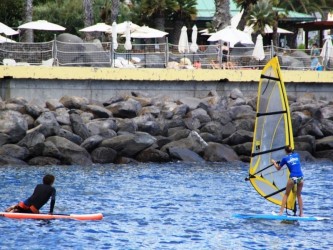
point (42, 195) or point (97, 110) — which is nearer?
point (42, 195)

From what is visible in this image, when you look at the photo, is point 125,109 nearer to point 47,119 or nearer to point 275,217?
point 47,119

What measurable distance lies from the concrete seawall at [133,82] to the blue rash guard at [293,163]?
15.5 metres

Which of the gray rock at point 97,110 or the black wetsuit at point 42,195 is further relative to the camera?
the gray rock at point 97,110

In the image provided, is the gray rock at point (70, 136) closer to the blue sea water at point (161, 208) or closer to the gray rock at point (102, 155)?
the gray rock at point (102, 155)

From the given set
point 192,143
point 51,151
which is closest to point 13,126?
point 51,151

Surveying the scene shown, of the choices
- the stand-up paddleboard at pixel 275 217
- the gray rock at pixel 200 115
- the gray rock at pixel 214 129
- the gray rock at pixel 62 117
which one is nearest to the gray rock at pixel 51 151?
the gray rock at pixel 62 117

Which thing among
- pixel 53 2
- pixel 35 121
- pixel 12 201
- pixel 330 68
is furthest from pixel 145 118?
pixel 53 2

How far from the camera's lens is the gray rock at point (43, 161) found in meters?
36.4

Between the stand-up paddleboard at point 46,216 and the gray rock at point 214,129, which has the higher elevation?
the gray rock at point 214,129

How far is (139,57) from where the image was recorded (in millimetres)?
42094

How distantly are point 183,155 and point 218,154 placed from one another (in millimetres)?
1175

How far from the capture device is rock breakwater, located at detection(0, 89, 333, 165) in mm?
36719

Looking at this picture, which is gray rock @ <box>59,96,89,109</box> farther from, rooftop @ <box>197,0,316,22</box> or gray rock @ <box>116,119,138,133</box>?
rooftop @ <box>197,0,316,22</box>

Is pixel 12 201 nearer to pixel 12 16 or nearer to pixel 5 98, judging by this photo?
pixel 5 98
